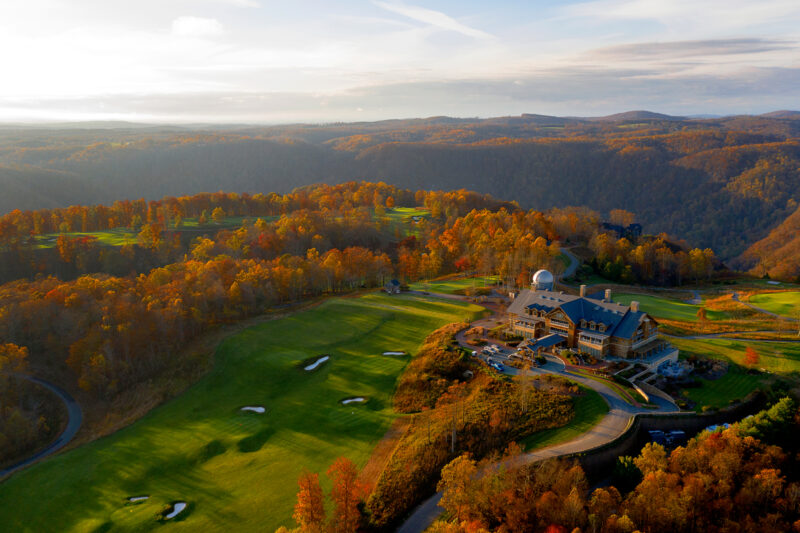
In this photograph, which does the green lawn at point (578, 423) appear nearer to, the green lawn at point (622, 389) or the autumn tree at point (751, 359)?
the green lawn at point (622, 389)

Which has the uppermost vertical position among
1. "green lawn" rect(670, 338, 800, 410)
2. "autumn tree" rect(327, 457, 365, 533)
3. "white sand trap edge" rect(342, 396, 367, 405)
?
"green lawn" rect(670, 338, 800, 410)

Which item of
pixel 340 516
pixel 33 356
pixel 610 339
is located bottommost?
pixel 33 356

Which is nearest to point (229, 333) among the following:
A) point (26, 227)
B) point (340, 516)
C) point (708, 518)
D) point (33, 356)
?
point (33, 356)

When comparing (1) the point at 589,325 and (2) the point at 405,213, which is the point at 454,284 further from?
(2) the point at 405,213

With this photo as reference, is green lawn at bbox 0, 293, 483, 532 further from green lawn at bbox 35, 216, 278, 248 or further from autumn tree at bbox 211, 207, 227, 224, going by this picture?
autumn tree at bbox 211, 207, 227, 224

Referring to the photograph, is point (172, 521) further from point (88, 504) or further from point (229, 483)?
point (88, 504)

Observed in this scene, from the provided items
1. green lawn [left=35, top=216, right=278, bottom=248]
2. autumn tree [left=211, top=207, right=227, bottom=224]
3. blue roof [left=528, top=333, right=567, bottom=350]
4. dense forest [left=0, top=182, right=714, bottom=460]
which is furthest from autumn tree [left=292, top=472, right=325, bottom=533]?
autumn tree [left=211, top=207, right=227, bottom=224]

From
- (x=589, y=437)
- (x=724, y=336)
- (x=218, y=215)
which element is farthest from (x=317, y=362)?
(x=218, y=215)
